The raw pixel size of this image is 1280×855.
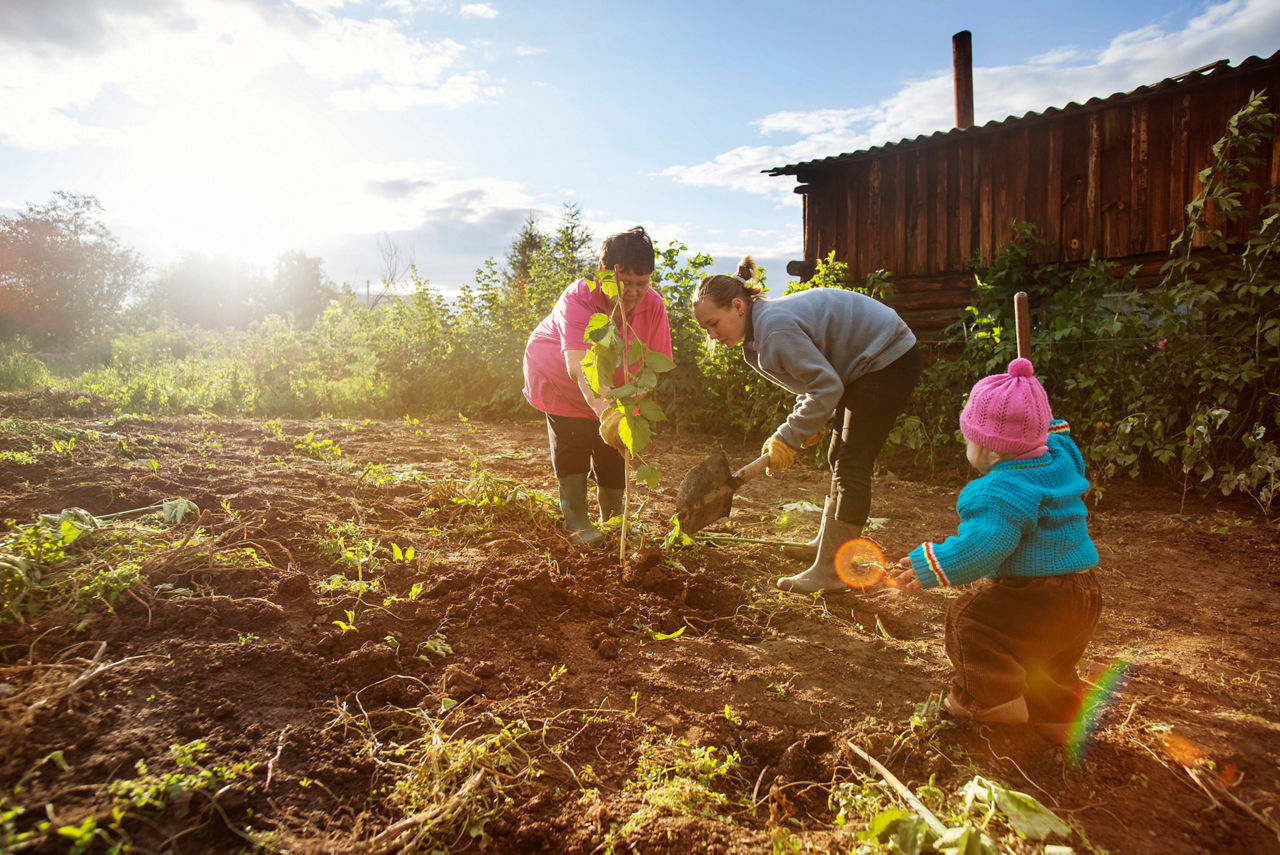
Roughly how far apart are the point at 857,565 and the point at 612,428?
133cm

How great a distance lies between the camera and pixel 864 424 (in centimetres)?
291

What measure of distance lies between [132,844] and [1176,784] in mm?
2379

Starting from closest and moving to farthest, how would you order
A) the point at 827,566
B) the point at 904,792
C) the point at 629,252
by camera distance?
the point at 904,792
the point at 629,252
the point at 827,566

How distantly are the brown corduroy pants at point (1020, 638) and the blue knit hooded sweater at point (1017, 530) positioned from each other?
61 millimetres

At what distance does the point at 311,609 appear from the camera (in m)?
2.35

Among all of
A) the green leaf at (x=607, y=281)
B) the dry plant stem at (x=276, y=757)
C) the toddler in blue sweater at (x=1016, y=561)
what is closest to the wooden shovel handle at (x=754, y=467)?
the green leaf at (x=607, y=281)

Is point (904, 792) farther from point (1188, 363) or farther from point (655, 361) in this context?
point (1188, 363)

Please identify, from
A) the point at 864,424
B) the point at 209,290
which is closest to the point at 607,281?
the point at 864,424

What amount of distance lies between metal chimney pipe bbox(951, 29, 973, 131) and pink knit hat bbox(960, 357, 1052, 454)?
8.10m

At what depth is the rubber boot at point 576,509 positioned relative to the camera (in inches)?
137

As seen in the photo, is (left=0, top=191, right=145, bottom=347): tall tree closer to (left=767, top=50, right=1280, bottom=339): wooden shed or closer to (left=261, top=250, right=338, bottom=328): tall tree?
(left=261, top=250, right=338, bottom=328): tall tree

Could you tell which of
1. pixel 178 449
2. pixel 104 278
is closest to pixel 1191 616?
pixel 178 449

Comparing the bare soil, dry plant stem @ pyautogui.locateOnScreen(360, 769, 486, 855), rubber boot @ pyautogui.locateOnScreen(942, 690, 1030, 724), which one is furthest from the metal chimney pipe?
dry plant stem @ pyautogui.locateOnScreen(360, 769, 486, 855)

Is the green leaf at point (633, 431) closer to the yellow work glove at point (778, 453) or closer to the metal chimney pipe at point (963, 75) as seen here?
the yellow work glove at point (778, 453)
